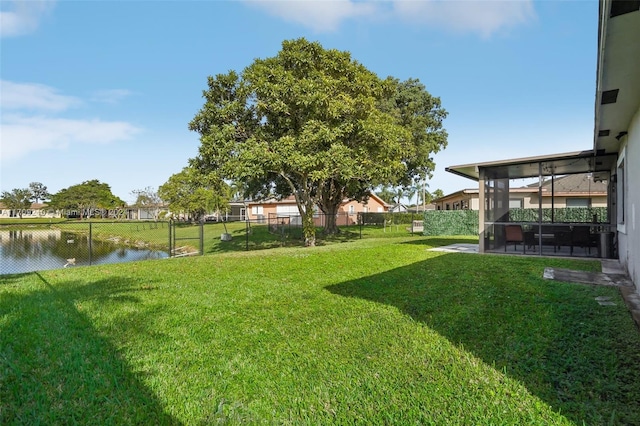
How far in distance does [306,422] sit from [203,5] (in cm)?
1100

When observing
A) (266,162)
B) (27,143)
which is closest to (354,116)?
(266,162)

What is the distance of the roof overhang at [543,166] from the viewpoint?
898 centimetres

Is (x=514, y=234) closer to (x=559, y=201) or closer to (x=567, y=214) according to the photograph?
(x=567, y=214)

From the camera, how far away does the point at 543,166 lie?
984 cm

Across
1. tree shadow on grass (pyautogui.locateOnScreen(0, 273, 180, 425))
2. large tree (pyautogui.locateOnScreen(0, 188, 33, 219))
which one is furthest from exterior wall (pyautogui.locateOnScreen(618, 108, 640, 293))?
large tree (pyautogui.locateOnScreen(0, 188, 33, 219))

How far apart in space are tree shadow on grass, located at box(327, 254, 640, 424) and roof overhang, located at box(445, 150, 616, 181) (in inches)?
158

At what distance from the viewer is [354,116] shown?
13633mm

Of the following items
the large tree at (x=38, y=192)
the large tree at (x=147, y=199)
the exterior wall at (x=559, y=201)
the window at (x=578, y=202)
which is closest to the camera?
the exterior wall at (x=559, y=201)

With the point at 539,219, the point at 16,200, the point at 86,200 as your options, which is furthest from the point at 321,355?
the point at 16,200

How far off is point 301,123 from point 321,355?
11.3 meters

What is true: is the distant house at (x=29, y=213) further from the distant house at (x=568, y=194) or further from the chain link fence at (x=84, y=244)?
the distant house at (x=568, y=194)

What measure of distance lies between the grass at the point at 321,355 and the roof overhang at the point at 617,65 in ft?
9.40

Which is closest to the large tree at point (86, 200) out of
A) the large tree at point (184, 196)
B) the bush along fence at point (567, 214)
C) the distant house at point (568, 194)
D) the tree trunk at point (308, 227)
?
the large tree at point (184, 196)

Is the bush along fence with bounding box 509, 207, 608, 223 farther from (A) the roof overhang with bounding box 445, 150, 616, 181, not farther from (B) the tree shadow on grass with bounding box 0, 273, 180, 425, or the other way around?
(B) the tree shadow on grass with bounding box 0, 273, 180, 425
